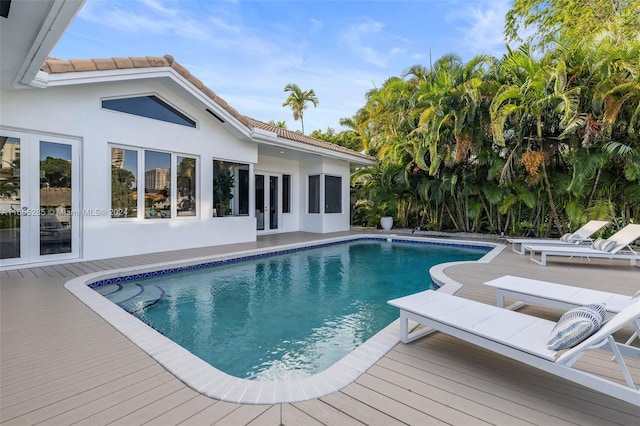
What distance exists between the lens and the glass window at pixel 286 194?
49.5 ft

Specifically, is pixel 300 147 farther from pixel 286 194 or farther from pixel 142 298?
pixel 142 298

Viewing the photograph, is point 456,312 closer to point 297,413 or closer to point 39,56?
point 297,413

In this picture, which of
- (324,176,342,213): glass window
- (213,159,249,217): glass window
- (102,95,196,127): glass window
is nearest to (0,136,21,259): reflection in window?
(102,95,196,127): glass window

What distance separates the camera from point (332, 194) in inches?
607

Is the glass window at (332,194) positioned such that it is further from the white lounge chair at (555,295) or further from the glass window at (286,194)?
the white lounge chair at (555,295)

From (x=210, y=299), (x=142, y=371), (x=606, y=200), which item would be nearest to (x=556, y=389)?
(x=142, y=371)

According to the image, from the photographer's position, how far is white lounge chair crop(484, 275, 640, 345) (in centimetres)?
365

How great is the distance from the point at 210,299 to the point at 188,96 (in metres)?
6.44

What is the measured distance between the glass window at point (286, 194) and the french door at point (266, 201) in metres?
0.47

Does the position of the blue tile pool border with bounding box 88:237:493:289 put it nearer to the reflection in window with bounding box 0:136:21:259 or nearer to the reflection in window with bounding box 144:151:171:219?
the reflection in window with bounding box 144:151:171:219

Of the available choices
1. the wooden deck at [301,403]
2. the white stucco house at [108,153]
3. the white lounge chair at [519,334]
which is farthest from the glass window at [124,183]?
the white lounge chair at [519,334]

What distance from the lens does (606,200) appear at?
10328 mm

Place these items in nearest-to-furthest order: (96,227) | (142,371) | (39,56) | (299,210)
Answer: (142,371) → (39,56) → (96,227) → (299,210)

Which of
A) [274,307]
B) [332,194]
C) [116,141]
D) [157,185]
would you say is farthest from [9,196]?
[332,194]
